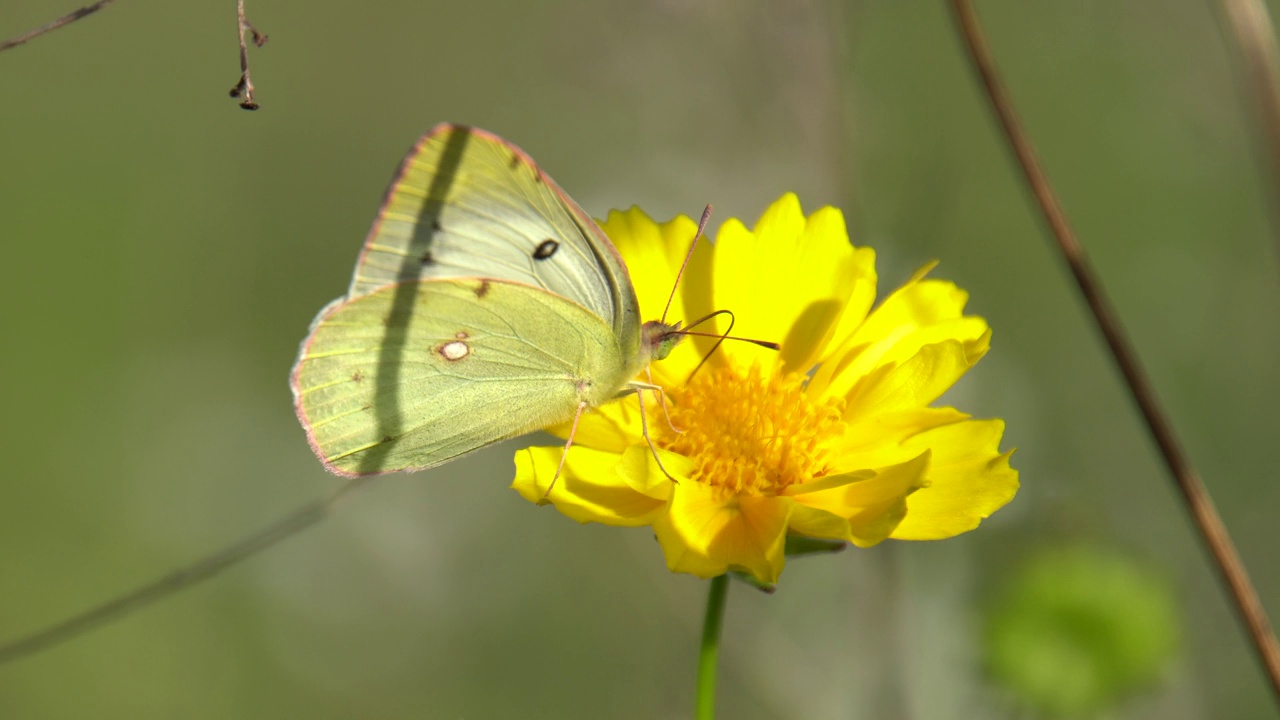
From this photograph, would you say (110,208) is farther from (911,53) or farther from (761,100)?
(911,53)

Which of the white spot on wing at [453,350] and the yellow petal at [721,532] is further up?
the white spot on wing at [453,350]

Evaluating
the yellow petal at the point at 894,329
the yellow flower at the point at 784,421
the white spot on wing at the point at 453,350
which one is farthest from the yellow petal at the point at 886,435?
the white spot on wing at the point at 453,350

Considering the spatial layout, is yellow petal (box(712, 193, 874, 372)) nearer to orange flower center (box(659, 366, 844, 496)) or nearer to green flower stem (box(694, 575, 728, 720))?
orange flower center (box(659, 366, 844, 496))

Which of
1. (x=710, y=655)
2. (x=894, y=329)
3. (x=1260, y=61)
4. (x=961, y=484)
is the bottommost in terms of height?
(x=710, y=655)

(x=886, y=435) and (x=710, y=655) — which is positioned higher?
(x=886, y=435)

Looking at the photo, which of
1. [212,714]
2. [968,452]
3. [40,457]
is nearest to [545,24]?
[40,457]

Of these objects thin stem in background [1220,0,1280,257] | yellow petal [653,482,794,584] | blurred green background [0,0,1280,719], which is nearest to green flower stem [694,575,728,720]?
yellow petal [653,482,794,584]

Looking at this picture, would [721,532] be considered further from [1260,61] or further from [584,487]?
[1260,61]

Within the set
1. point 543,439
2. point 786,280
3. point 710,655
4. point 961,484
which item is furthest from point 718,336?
point 543,439

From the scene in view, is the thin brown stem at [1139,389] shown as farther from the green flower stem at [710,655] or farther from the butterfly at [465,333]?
the butterfly at [465,333]
